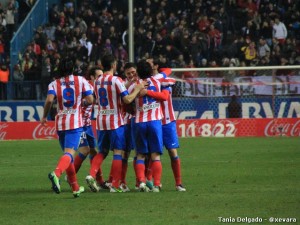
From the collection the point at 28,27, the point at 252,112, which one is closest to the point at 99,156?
the point at 252,112

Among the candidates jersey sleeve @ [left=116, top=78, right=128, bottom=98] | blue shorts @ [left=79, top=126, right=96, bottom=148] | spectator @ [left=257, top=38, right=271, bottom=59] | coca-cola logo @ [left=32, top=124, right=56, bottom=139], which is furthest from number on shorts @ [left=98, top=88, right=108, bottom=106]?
spectator @ [left=257, top=38, right=271, bottom=59]

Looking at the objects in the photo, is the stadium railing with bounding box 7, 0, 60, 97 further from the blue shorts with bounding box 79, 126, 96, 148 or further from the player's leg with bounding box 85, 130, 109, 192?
the player's leg with bounding box 85, 130, 109, 192

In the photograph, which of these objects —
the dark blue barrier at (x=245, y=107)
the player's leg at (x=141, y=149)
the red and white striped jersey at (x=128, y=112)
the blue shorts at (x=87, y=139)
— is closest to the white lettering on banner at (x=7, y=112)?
the dark blue barrier at (x=245, y=107)

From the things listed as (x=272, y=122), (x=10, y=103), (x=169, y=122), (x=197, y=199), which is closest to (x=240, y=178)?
(x=169, y=122)

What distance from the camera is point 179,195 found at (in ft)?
44.8

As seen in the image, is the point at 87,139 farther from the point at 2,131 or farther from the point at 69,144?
the point at 2,131

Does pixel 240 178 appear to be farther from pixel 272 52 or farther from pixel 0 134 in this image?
pixel 272 52

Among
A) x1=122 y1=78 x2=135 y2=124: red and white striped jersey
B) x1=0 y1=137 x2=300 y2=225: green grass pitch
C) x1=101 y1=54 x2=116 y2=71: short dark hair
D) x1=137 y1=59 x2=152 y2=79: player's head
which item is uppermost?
x1=101 y1=54 x2=116 y2=71: short dark hair

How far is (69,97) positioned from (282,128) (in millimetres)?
16038

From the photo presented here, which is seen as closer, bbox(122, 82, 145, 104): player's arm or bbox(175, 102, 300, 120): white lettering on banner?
bbox(122, 82, 145, 104): player's arm

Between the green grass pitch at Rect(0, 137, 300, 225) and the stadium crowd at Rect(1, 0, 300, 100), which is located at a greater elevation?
the stadium crowd at Rect(1, 0, 300, 100)

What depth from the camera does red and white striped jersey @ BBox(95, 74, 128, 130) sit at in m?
14.1

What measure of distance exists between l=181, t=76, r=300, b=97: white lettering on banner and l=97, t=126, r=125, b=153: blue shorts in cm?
1457

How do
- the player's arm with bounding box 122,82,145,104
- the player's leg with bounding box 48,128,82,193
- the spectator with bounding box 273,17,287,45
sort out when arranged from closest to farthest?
A: 1. the player's leg with bounding box 48,128,82,193
2. the player's arm with bounding box 122,82,145,104
3. the spectator with bounding box 273,17,287,45
